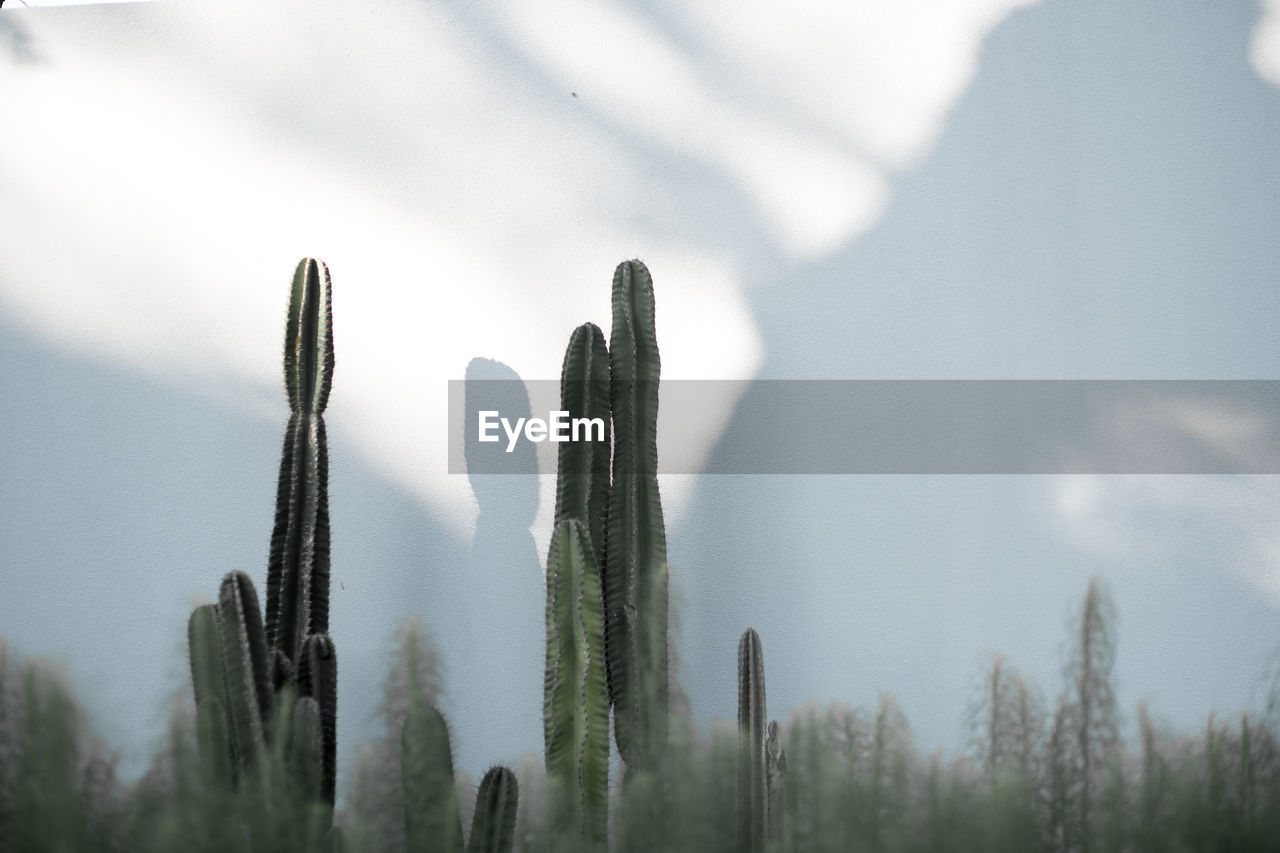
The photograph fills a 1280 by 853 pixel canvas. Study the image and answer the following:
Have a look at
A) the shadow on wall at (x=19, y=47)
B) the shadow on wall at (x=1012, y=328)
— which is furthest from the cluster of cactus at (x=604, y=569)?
the shadow on wall at (x=19, y=47)

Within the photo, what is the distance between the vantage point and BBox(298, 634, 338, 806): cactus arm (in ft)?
5.19

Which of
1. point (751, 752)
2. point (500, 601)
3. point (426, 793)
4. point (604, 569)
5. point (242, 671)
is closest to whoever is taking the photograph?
point (426, 793)

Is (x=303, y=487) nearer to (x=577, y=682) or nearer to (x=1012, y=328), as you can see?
(x=577, y=682)

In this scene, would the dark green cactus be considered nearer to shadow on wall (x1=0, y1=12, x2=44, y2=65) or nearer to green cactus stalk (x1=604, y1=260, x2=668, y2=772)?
green cactus stalk (x1=604, y1=260, x2=668, y2=772)

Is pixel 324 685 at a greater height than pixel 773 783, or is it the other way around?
pixel 324 685

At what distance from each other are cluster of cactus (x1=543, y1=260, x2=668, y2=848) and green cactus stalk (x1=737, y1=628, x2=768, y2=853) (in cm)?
15

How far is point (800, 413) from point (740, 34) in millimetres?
772

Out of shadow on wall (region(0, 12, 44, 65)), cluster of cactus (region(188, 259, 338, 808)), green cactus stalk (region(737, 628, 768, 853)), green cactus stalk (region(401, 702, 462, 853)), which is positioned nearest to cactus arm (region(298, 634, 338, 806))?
cluster of cactus (region(188, 259, 338, 808))

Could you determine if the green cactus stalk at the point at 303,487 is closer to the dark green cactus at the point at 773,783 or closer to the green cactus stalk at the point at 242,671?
the green cactus stalk at the point at 242,671

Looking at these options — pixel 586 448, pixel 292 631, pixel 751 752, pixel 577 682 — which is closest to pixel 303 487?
pixel 292 631

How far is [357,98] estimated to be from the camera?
7.07ft

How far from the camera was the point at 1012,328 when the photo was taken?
2027mm

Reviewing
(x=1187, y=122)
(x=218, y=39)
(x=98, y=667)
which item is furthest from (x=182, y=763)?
(x=1187, y=122)

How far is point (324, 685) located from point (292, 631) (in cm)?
10
